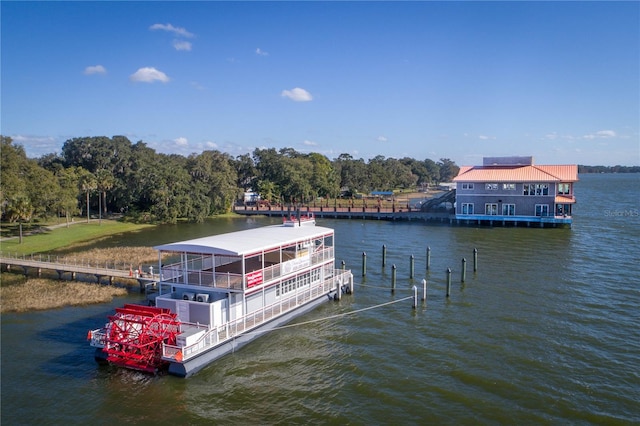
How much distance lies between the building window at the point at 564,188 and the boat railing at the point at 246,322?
56315mm

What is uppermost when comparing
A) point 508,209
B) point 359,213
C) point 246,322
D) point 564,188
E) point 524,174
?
point 524,174

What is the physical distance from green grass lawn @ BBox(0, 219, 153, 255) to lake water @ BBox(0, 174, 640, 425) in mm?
27233

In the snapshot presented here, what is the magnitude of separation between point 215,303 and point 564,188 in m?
70.4

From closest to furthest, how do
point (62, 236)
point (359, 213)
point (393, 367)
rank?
1. point (393, 367)
2. point (62, 236)
3. point (359, 213)

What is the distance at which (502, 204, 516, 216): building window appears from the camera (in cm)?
8012

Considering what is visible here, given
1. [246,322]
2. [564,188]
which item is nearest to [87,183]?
[246,322]

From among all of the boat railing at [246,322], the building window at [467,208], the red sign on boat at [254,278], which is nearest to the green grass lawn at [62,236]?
the boat railing at [246,322]

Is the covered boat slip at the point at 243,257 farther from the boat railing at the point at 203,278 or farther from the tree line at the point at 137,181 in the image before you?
the tree line at the point at 137,181

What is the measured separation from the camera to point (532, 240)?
65438 millimetres

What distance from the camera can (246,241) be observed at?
98.7ft

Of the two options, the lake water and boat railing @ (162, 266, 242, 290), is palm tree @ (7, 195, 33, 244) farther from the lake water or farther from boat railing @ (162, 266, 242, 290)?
Answer: boat railing @ (162, 266, 242, 290)

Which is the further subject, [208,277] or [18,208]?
[18,208]

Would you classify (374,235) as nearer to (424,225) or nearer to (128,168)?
(424,225)

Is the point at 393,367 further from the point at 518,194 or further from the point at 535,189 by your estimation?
the point at 535,189
